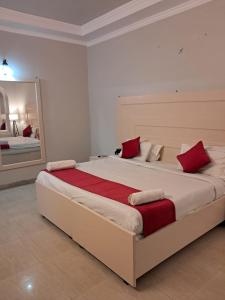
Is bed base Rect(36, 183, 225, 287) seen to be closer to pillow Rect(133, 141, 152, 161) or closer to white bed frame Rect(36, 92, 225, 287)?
white bed frame Rect(36, 92, 225, 287)

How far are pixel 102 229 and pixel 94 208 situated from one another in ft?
0.69

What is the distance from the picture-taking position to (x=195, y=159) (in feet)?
9.46

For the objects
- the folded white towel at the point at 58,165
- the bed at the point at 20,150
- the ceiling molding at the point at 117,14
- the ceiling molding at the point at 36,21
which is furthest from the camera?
the bed at the point at 20,150

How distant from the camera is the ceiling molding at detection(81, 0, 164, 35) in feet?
10.9

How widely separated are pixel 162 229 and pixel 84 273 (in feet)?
2.54

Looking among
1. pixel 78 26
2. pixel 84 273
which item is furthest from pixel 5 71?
pixel 84 273

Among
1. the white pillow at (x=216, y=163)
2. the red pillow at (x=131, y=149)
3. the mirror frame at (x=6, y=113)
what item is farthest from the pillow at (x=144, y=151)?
the mirror frame at (x=6, y=113)

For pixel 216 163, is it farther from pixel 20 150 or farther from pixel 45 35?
pixel 45 35

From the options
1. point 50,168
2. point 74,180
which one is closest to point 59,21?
point 50,168

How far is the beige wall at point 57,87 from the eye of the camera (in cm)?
413

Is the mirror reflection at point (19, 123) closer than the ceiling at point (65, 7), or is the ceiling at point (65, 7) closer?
the ceiling at point (65, 7)

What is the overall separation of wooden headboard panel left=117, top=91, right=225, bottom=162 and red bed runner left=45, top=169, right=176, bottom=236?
141 centimetres

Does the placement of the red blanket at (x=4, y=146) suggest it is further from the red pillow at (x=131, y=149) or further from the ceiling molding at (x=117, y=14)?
the ceiling molding at (x=117, y=14)

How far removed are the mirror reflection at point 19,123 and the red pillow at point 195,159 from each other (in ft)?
9.06
